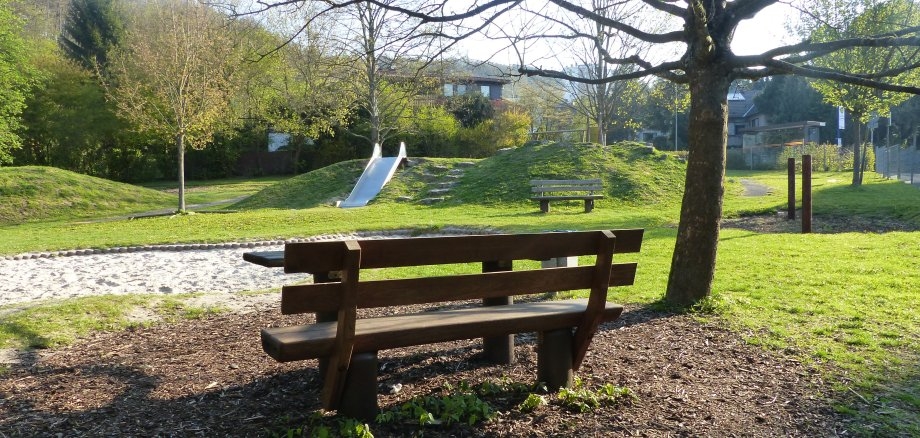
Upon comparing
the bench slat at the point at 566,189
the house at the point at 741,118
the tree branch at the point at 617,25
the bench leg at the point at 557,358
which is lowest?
the bench leg at the point at 557,358

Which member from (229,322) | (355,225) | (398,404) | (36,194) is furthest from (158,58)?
(398,404)

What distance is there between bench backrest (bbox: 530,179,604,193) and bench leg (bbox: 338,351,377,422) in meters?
17.2

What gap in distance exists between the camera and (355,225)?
55.2 ft

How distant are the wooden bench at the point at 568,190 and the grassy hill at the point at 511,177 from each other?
0.95m

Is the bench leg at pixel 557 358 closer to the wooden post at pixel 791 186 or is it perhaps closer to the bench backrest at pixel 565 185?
the wooden post at pixel 791 186

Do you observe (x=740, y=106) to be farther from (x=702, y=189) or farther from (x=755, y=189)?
(x=702, y=189)

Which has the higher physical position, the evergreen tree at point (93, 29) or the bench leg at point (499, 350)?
the evergreen tree at point (93, 29)

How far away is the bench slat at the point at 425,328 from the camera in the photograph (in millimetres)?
3447

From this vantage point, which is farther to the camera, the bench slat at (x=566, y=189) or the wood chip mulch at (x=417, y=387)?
the bench slat at (x=566, y=189)

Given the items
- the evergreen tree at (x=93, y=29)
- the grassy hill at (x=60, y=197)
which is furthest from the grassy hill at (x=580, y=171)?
the evergreen tree at (x=93, y=29)

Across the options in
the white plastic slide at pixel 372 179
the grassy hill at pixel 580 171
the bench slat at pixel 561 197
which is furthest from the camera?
the white plastic slide at pixel 372 179

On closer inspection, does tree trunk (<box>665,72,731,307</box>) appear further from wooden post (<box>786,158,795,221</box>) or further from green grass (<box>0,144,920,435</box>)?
wooden post (<box>786,158,795,221</box>)

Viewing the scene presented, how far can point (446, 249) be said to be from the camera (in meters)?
3.79

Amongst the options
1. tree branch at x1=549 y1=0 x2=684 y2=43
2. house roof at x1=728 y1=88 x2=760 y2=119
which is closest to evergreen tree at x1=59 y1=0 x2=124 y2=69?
tree branch at x1=549 y1=0 x2=684 y2=43
